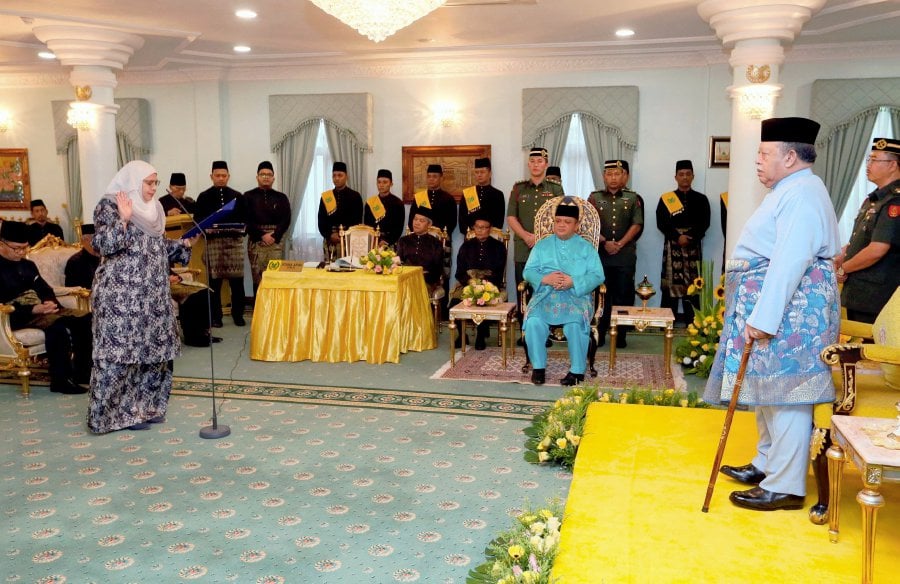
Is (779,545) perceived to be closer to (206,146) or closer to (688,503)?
(688,503)

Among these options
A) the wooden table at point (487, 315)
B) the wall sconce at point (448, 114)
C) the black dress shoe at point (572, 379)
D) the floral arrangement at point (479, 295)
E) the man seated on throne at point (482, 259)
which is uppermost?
the wall sconce at point (448, 114)

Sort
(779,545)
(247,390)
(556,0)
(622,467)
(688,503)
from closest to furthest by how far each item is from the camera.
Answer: (779,545) < (688,503) < (622,467) < (247,390) < (556,0)

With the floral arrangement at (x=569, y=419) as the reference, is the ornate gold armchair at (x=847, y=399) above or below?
above

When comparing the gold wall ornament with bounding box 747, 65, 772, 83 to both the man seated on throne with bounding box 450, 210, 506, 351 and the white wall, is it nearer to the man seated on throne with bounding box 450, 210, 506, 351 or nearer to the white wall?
the white wall

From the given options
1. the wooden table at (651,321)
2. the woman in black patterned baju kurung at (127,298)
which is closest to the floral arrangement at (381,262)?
the wooden table at (651,321)

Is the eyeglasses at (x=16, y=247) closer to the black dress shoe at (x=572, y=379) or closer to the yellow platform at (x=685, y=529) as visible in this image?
the black dress shoe at (x=572, y=379)

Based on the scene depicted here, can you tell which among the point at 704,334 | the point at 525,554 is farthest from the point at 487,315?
the point at 525,554

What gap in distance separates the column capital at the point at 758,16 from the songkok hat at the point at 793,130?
3465mm

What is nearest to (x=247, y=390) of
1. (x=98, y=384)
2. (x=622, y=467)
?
(x=98, y=384)

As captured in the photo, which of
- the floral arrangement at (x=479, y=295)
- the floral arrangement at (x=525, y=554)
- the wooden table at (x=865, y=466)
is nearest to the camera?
the wooden table at (x=865, y=466)

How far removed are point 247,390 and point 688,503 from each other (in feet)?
11.9

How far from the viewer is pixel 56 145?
1124 cm

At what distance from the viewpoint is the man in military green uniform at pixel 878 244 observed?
14.8ft

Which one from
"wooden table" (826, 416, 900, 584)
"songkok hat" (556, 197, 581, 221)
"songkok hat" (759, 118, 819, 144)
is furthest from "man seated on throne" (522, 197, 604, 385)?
"wooden table" (826, 416, 900, 584)
